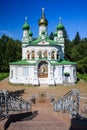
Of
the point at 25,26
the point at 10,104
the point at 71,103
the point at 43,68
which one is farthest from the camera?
the point at 25,26

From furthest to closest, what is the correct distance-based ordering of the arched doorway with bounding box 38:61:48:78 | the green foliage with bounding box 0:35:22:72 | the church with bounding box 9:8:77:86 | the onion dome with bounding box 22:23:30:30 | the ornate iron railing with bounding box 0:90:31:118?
the green foliage with bounding box 0:35:22:72 < the onion dome with bounding box 22:23:30:30 < the arched doorway with bounding box 38:61:48:78 < the church with bounding box 9:8:77:86 < the ornate iron railing with bounding box 0:90:31:118

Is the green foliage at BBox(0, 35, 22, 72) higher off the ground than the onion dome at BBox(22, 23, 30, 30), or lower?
lower

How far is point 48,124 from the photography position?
539 inches

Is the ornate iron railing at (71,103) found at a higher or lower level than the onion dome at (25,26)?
lower

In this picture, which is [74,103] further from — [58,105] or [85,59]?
[85,59]

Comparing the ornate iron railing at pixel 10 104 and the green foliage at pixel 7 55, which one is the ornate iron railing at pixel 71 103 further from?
the green foliage at pixel 7 55

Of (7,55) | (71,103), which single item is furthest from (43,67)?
(7,55)

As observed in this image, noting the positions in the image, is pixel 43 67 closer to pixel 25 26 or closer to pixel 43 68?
pixel 43 68

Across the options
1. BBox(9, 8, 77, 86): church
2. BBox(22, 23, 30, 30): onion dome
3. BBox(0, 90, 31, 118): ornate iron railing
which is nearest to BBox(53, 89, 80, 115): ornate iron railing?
BBox(0, 90, 31, 118): ornate iron railing

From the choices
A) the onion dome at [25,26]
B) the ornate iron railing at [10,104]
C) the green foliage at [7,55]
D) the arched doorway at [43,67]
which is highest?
the onion dome at [25,26]

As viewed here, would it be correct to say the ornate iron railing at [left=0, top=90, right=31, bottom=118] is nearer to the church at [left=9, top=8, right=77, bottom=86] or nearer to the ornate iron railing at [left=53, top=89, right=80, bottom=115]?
the ornate iron railing at [left=53, top=89, right=80, bottom=115]

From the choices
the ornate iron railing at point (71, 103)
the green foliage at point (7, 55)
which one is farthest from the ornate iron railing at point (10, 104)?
the green foliage at point (7, 55)

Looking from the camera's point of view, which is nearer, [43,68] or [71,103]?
[71,103]

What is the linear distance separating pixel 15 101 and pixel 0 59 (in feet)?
155
